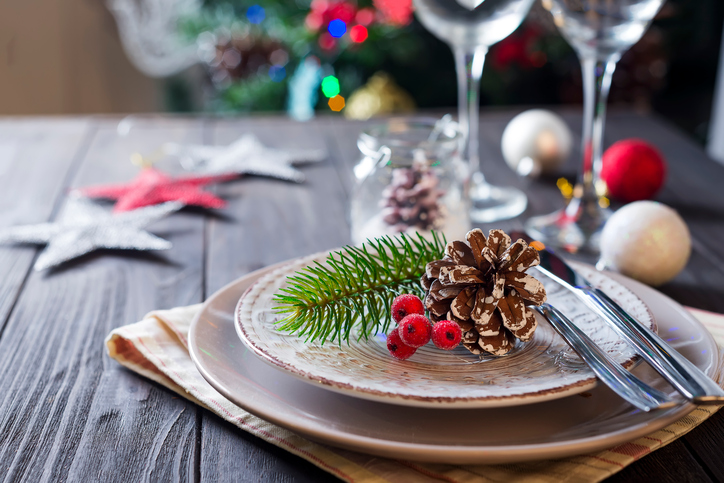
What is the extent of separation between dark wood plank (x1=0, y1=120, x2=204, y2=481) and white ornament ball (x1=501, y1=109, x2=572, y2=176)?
1.58 ft

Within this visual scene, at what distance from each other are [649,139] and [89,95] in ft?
7.56

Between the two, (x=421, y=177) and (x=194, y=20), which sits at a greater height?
(x=421, y=177)

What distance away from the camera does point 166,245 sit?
0.76 metres

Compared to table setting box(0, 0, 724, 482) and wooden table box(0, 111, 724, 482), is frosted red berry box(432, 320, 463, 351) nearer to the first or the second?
table setting box(0, 0, 724, 482)

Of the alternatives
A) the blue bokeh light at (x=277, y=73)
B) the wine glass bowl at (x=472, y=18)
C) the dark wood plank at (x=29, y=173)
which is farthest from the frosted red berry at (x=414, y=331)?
the blue bokeh light at (x=277, y=73)

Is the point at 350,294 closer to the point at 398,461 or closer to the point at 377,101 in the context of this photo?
the point at 398,461

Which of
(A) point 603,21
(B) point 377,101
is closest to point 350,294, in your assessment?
(A) point 603,21

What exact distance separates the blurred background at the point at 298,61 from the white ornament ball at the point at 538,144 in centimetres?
83

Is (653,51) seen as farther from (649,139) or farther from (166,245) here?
(166,245)

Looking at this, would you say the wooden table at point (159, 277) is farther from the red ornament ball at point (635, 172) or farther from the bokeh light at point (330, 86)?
the bokeh light at point (330, 86)

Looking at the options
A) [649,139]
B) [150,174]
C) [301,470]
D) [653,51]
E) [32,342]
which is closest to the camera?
[301,470]

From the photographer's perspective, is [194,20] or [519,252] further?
[194,20]

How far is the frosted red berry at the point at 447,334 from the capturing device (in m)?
0.42

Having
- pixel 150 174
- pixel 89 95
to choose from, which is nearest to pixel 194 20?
pixel 89 95
